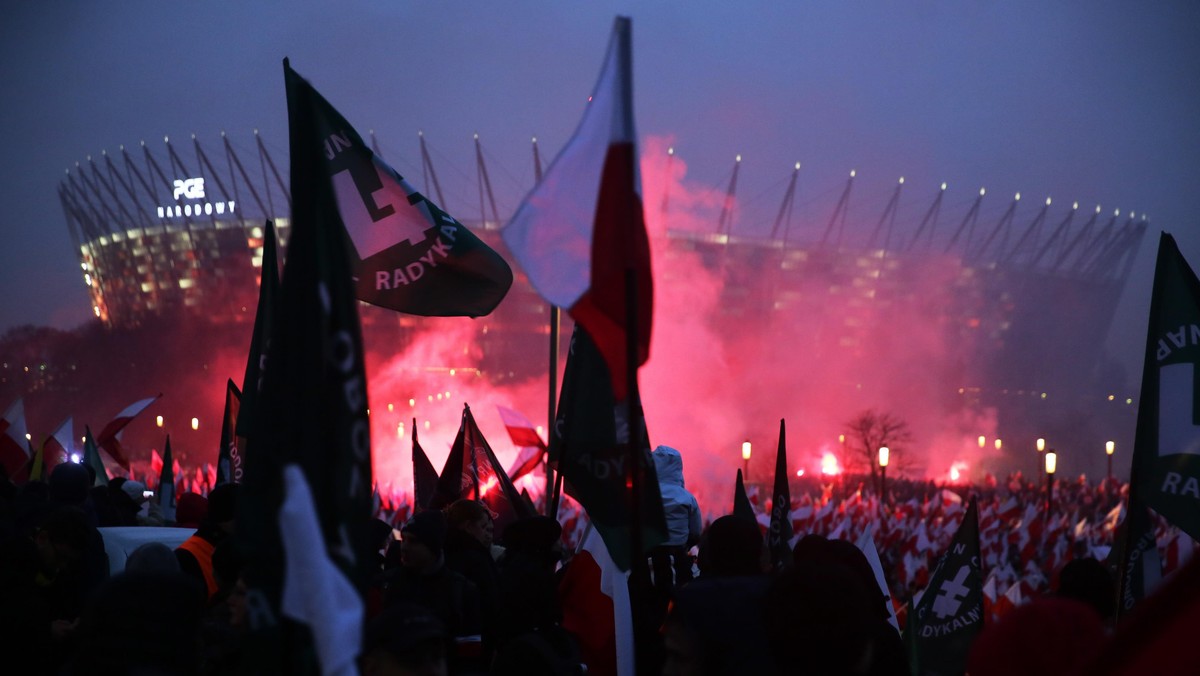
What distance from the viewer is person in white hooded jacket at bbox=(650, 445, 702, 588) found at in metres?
5.03

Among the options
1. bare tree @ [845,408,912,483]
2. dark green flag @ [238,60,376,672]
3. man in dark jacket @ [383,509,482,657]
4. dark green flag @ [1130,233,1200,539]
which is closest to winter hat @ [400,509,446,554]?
man in dark jacket @ [383,509,482,657]

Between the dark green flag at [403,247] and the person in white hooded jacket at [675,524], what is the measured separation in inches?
50.0

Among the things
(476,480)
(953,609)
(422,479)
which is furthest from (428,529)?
(422,479)

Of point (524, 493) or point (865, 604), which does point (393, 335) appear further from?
point (865, 604)

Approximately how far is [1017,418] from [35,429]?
228 feet

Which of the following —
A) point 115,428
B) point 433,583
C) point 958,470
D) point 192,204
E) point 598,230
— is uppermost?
point 192,204

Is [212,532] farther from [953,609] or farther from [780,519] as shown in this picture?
[953,609]

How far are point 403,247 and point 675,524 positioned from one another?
6.60 ft

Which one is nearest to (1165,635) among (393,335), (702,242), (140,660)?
(140,660)

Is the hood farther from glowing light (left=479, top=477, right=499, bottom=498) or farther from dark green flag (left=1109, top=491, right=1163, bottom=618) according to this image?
glowing light (left=479, top=477, right=499, bottom=498)

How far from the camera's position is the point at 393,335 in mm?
74000

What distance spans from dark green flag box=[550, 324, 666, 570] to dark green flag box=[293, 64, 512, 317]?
5.01 ft

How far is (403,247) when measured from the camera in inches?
230

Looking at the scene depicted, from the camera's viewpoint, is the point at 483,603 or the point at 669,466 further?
the point at 669,466
